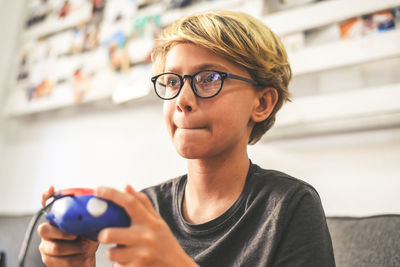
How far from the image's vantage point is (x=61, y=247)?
0.55m

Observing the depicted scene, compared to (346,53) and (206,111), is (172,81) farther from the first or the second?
(346,53)

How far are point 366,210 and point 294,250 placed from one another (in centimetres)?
50

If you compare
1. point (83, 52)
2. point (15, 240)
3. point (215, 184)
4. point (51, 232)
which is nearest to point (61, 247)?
point (51, 232)

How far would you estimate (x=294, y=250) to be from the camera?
58 centimetres

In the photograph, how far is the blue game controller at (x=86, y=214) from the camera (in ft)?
1.42

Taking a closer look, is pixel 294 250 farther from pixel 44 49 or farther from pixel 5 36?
pixel 5 36

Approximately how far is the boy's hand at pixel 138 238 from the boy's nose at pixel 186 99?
260 millimetres

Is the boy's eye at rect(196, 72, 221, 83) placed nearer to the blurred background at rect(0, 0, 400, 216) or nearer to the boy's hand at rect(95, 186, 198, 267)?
the boy's hand at rect(95, 186, 198, 267)

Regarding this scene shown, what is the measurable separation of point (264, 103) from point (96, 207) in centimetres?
46

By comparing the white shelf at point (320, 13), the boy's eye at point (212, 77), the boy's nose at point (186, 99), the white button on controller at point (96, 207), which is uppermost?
the white shelf at point (320, 13)

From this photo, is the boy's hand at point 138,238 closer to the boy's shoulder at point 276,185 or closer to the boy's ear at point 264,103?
the boy's shoulder at point 276,185

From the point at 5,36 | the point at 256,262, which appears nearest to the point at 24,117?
the point at 5,36

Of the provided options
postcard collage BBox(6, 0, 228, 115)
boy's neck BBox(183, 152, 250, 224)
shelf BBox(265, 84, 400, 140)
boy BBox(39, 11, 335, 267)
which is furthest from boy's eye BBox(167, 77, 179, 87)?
postcard collage BBox(6, 0, 228, 115)

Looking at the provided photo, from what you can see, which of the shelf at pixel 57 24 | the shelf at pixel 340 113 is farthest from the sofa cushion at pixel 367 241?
the shelf at pixel 57 24
